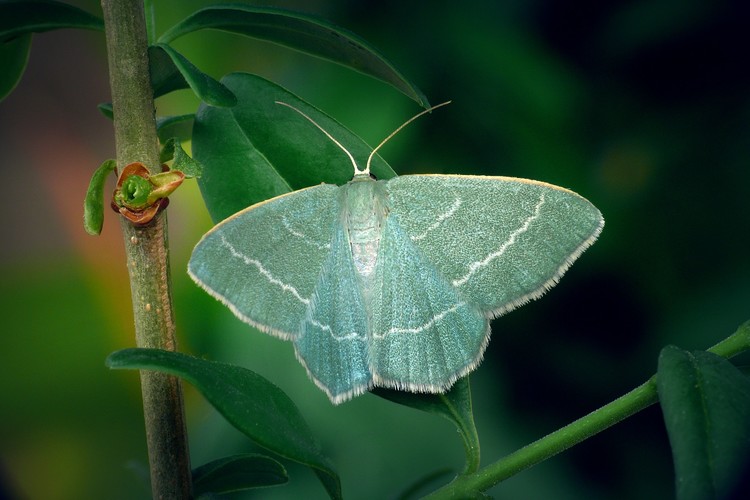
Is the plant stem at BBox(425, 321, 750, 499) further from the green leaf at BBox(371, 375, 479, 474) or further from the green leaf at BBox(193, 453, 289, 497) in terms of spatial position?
the green leaf at BBox(193, 453, 289, 497)

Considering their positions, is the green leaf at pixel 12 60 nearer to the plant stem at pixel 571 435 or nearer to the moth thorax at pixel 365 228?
the moth thorax at pixel 365 228

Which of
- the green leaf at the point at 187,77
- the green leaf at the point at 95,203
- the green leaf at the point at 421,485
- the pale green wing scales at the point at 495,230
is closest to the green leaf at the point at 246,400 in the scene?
the green leaf at the point at 95,203

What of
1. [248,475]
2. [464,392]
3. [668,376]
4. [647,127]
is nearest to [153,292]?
[248,475]

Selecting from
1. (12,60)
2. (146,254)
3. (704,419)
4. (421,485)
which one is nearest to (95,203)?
(146,254)

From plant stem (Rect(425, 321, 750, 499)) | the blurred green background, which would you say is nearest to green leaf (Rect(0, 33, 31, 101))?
the blurred green background

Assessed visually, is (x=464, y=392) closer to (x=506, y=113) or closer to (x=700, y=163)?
(x=506, y=113)

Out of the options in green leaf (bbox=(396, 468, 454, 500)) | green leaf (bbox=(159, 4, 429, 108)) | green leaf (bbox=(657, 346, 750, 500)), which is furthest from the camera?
green leaf (bbox=(396, 468, 454, 500))
